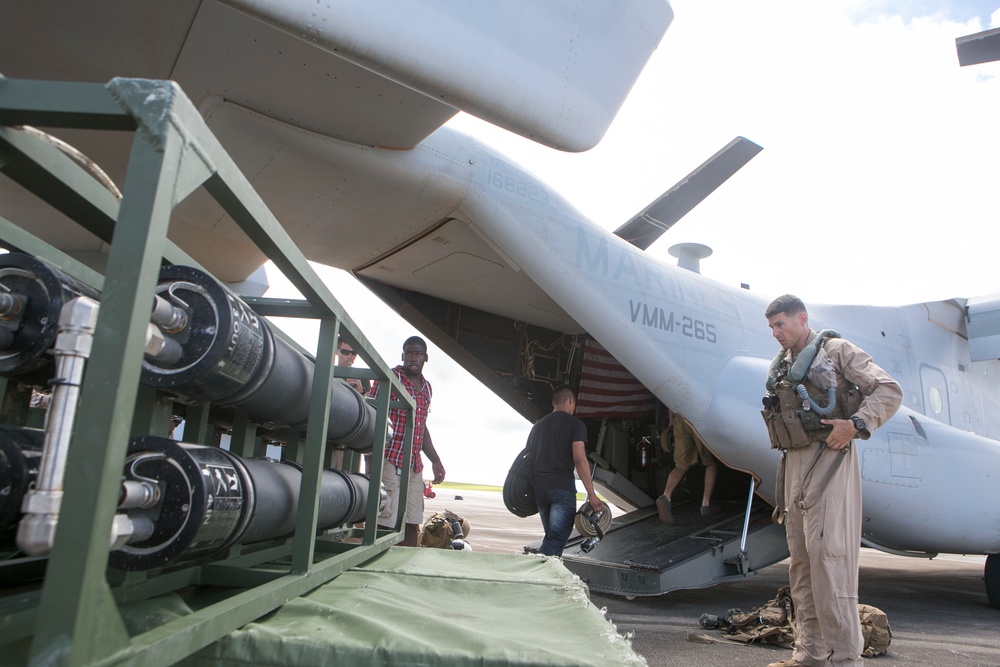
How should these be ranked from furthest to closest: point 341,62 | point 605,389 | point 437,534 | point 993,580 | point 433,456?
point 605,389 < point 993,580 < point 437,534 < point 433,456 < point 341,62

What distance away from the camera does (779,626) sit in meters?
3.50

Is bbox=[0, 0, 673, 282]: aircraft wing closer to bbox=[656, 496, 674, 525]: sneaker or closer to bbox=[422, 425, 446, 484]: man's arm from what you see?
bbox=[422, 425, 446, 484]: man's arm

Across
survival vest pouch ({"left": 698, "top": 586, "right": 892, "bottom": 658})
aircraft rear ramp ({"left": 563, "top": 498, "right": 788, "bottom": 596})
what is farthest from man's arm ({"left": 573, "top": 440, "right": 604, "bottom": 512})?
survival vest pouch ({"left": 698, "top": 586, "right": 892, "bottom": 658})

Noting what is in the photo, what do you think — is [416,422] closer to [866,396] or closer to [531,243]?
[531,243]

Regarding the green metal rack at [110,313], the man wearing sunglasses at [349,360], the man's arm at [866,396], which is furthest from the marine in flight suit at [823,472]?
the man wearing sunglasses at [349,360]

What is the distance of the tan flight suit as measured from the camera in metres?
2.62

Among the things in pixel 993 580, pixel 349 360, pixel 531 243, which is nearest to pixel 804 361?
pixel 531 243

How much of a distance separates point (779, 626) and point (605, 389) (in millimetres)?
2751

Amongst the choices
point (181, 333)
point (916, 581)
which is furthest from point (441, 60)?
point (916, 581)

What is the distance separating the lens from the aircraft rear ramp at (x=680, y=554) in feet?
13.6

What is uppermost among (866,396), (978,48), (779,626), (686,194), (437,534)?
(978,48)

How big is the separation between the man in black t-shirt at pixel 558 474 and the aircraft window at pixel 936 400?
4084mm

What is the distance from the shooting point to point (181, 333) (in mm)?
1320

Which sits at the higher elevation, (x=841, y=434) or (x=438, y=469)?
(x=841, y=434)
